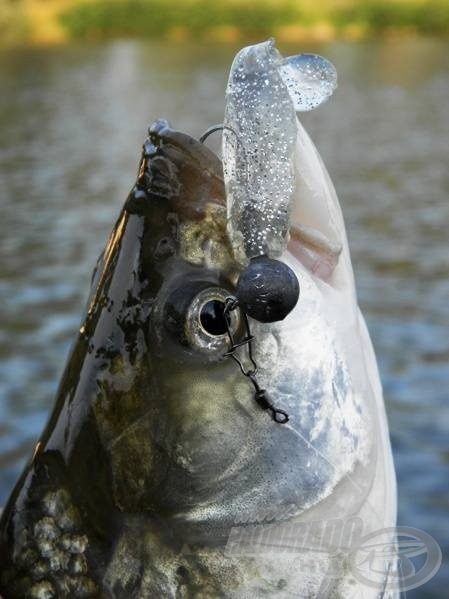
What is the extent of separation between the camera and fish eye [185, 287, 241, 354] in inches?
78.7

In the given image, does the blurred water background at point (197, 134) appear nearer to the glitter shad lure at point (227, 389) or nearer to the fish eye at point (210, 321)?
the glitter shad lure at point (227, 389)

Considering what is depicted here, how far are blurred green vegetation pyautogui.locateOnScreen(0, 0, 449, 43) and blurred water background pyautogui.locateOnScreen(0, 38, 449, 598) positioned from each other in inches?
397

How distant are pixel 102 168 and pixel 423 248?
7513mm

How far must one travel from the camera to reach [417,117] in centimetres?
2291

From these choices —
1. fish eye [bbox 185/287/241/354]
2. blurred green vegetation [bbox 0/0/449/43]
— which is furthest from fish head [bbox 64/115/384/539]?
blurred green vegetation [bbox 0/0/449/43]

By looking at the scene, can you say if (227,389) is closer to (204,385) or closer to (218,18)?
(204,385)

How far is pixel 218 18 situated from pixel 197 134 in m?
30.7

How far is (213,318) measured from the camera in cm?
202

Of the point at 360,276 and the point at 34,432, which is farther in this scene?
the point at 360,276

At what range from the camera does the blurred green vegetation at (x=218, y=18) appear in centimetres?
4506

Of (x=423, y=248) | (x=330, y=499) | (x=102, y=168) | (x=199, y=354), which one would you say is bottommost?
(x=330, y=499)

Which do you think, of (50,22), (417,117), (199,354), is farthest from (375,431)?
(50,22)

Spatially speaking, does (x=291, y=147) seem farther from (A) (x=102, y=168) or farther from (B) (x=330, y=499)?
(A) (x=102, y=168)

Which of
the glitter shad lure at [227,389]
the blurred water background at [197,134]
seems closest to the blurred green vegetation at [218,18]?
the blurred water background at [197,134]
